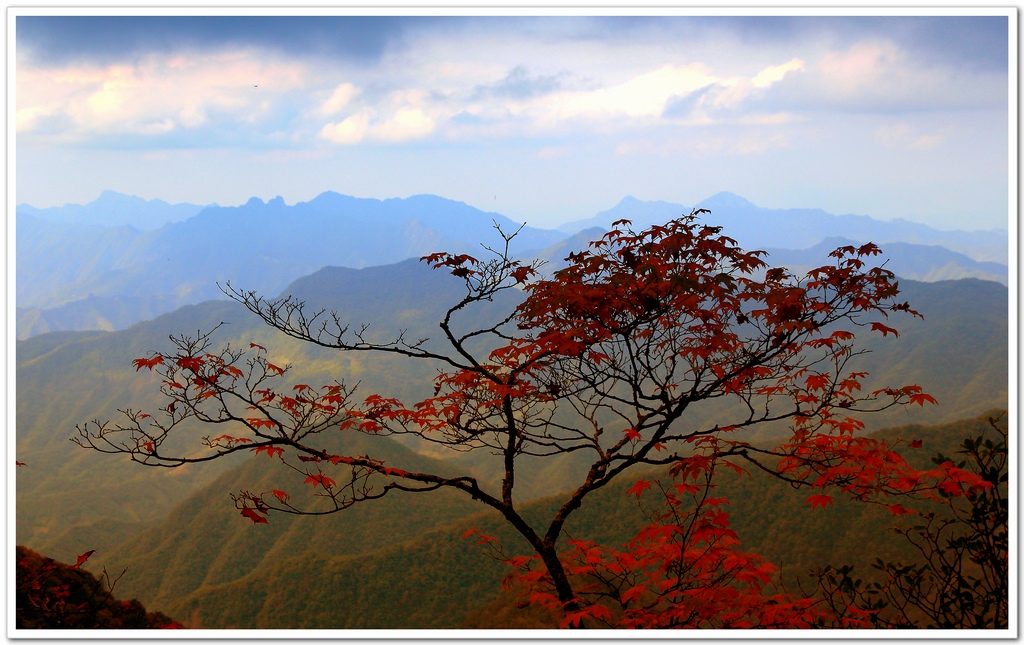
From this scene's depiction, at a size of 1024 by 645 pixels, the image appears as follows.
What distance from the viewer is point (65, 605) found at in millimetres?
9383

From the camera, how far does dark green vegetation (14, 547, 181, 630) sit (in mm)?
8078

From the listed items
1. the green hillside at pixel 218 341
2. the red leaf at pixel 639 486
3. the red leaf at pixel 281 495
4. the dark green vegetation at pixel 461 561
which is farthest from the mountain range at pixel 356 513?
the red leaf at pixel 639 486

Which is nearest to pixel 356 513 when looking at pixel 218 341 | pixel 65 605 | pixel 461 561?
pixel 461 561

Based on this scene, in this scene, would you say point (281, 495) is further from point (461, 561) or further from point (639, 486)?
point (461, 561)

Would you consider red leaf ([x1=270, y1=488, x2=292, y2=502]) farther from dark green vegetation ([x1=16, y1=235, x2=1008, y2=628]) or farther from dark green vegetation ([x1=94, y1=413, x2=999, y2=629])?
dark green vegetation ([x1=94, y1=413, x2=999, y2=629])

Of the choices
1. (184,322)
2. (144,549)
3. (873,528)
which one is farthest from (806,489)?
(184,322)

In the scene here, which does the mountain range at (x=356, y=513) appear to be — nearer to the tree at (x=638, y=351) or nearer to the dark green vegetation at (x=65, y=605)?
the tree at (x=638, y=351)

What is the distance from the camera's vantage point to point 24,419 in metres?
135

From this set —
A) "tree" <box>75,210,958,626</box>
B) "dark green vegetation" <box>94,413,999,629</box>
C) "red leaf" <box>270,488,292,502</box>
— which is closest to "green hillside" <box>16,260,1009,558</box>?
"dark green vegetation" <box>94,413,999,629</box>

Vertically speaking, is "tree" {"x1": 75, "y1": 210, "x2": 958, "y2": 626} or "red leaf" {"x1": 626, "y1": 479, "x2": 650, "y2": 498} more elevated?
"tree" {"x1": 75, "y1": 210, "x2": 958, "y2": 626}

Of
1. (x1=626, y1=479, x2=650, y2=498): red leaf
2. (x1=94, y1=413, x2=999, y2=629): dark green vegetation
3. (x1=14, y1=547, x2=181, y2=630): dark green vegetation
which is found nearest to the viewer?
(x1=626, y1=479, x2=650, y2=498): red leaf

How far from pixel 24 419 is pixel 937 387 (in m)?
179

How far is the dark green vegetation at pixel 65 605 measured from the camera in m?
8.08

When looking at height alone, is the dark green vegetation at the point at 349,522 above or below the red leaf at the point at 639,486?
below
